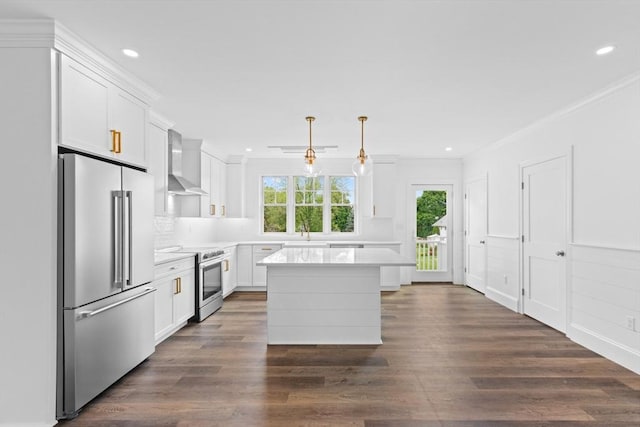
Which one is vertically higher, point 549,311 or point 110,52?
point 110,52

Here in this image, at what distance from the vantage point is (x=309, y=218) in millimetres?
7344

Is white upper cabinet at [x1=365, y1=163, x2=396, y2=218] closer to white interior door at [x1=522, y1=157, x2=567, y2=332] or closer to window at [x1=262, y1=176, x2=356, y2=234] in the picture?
window at [x1=262, y1=176, x2=356, y2=234]

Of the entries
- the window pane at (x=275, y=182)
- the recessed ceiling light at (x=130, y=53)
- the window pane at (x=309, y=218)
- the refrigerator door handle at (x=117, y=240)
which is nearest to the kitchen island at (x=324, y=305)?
the refrigerator door handle at (x=117, y=240)

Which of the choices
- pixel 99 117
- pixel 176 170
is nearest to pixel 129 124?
pixel 99 117

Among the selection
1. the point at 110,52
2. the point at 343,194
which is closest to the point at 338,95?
the point at 110,52

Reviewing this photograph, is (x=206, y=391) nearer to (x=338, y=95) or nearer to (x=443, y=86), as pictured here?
(x=338, y=95)

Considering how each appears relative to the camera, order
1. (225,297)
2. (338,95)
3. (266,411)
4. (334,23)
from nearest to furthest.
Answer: (334,23) → (266,411) → (338,95) → (225,297)

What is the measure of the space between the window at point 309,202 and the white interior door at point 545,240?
363 cm

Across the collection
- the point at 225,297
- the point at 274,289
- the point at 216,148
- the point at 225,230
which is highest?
the point at 216,148

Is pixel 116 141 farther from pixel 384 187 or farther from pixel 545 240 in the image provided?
pixel 384 187

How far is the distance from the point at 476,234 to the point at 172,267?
17.0ft

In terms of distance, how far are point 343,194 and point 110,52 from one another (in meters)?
5.16

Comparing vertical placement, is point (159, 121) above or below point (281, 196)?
above

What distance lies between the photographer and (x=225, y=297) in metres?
6.16
